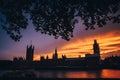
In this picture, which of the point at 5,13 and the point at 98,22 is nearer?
the point at 5,13

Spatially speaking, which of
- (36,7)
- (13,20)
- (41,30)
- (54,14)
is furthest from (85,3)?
(13,20)

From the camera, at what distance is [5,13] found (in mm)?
13367

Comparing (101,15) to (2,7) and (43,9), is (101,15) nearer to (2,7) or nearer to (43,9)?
(43,9)

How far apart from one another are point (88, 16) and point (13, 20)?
216 inches

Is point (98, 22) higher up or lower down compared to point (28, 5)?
lower down

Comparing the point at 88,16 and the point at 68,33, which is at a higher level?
the point at 88,16

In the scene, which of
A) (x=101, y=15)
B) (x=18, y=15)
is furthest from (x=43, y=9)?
(x=101, y=15)

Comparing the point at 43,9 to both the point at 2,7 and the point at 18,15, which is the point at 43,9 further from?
the point at 2,7

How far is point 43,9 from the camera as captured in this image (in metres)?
13.3

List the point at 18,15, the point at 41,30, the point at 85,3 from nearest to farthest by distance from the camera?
the point at 85,3, the point at 18,15, the point at 41,30

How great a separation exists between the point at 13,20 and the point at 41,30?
7.80ft

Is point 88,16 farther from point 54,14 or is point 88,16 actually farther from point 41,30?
point 41,30

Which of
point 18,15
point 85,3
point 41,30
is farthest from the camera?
point 41,30

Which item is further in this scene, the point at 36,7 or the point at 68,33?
the point at 68,33
